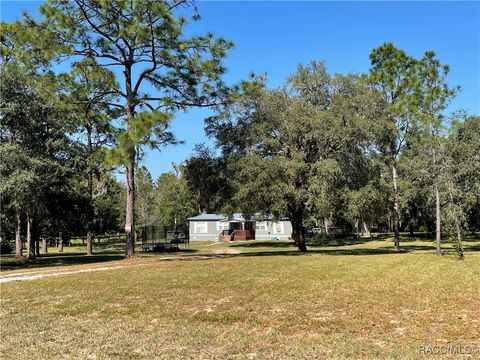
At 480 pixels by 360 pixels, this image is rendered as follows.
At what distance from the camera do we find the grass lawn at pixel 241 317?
5.64m

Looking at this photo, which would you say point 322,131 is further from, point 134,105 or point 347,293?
point 347,293

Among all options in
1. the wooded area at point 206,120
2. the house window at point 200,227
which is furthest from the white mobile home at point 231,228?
the wooded area at point 206,120

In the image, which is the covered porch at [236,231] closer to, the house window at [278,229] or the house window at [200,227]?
the house window at [200,227]

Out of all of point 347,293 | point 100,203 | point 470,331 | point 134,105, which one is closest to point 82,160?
point 134,105

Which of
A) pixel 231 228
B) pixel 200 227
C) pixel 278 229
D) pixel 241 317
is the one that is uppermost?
pixel 241 317

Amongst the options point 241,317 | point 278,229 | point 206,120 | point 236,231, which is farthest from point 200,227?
point 241,317

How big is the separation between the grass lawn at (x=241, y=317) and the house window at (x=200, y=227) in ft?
137

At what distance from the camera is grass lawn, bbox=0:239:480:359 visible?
564 centimetres

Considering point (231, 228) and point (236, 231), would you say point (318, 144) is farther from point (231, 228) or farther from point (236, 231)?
point (231, 228)

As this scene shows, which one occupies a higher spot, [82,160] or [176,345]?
[82,160]

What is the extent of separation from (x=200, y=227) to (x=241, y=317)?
154 ft

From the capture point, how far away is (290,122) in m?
21.3

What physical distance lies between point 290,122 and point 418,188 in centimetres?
2199

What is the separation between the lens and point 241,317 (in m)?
7.29
